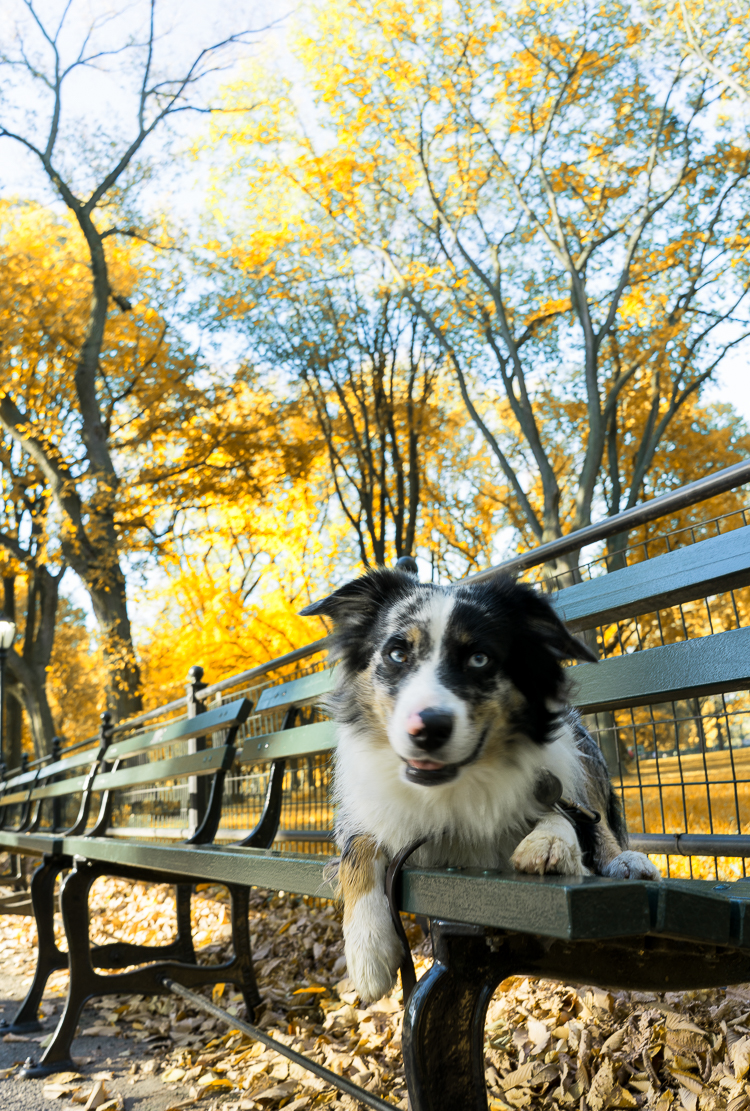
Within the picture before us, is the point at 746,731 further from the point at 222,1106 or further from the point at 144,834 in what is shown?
the point at 144,834

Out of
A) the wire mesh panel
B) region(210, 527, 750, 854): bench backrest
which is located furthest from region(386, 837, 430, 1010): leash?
the wire mesh panel

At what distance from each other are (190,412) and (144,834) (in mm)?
9653

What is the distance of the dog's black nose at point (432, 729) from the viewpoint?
1.73 meters

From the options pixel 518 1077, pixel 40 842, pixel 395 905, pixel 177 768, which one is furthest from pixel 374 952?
pixel 40 842

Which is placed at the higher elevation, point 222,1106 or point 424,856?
point 424,856

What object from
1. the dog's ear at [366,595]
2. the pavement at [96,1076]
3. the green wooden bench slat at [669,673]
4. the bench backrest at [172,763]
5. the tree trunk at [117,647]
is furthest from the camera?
the tree trunk at [117,647]

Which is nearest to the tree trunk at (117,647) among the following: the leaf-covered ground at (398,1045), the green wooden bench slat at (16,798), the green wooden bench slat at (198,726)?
the green wooden bench slat at (16,798)

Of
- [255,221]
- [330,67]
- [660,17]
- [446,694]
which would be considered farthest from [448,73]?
[446,694]

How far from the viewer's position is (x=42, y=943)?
4848 mm

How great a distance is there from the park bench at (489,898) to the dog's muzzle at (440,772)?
0.19m

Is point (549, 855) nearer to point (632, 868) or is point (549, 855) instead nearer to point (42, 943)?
point (632, 868)

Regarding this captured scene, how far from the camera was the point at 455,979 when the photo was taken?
4.71ft

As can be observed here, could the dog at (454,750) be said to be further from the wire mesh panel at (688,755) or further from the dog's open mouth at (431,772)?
the wire mesh panel at (688,755)

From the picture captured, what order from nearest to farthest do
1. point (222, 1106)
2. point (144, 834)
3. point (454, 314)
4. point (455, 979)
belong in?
point (455, 979)
point (222, 1106)
point (144, 834)
point (454, 314)
